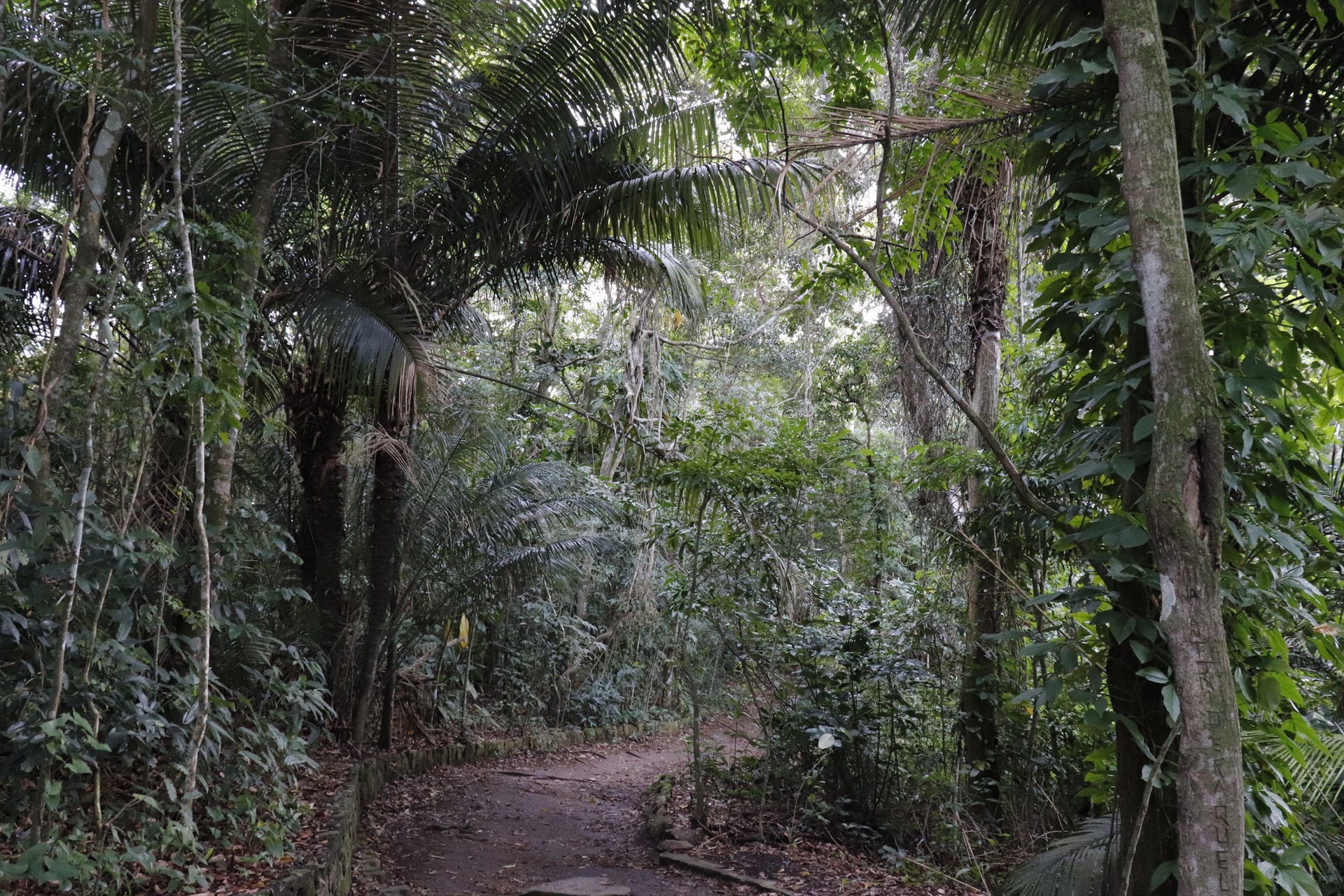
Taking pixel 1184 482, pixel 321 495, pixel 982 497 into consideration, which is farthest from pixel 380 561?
pixel 1184 482

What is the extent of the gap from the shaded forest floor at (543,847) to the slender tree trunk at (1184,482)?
3941 millimetres

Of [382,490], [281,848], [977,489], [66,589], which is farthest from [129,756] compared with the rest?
[977,489]

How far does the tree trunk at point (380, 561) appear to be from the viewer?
8.61 m

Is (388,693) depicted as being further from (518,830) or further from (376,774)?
(518,830)

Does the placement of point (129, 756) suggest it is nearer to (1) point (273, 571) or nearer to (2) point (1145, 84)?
(1) point (273, 571)

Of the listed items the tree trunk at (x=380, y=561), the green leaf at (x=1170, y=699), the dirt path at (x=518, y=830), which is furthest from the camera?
the tree trunk at (x=380, y=561)

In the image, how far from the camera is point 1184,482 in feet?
7.57

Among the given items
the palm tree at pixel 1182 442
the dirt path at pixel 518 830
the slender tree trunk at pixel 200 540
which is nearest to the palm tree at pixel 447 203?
the dirt path at pixel 518 830

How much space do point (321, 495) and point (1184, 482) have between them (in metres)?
7.74

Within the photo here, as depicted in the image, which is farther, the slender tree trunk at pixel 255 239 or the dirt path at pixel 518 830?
the dirt path at pixel 518 830

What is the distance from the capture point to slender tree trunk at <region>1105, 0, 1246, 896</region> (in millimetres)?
2156

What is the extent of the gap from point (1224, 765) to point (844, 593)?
5.54m

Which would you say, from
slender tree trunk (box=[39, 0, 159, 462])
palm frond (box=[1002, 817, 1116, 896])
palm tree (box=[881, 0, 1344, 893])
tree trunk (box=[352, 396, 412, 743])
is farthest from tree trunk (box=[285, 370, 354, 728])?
palm tree (box=[881, 0, 1344, 893])

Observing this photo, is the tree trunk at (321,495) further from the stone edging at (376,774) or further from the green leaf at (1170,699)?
the green leaf at (1170,699)
